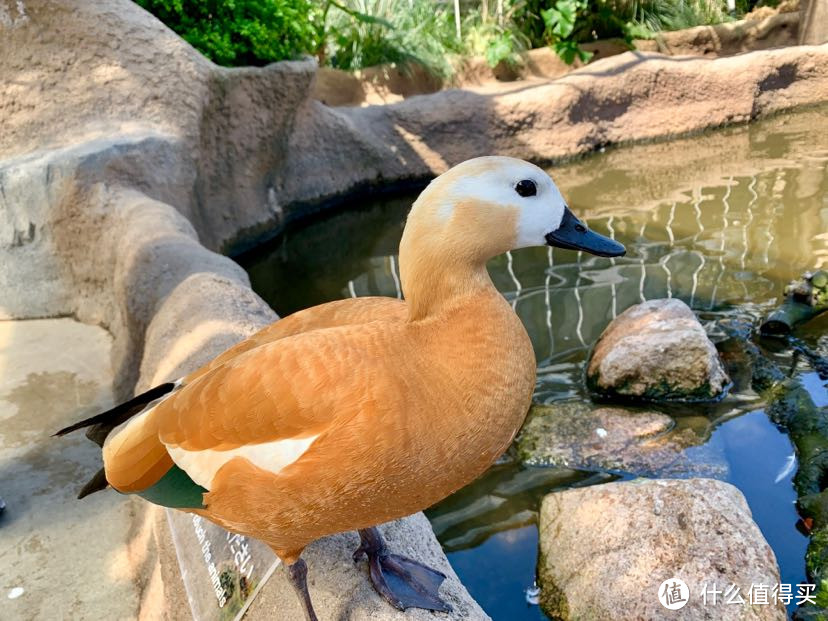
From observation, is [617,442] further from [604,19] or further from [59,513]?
[604,19]

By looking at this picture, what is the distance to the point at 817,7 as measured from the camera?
9898 mm

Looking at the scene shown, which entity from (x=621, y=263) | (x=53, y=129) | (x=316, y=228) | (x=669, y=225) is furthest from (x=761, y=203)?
(x=53, y=129)

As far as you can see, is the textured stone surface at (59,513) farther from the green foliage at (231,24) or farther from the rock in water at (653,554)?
the green foliage at (231,24)

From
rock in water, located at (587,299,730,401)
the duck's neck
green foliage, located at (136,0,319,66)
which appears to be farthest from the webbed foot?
green foliage, located at (136,0,319,66)

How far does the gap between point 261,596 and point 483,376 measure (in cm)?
85

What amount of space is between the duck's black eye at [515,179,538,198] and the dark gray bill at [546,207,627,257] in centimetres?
8

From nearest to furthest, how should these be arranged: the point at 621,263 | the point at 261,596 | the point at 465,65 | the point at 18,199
→ the point at 261,596 < the point at 18,199 < the point at 621,263 < the point at 465,65

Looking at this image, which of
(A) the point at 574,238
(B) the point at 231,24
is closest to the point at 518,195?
(A) the point at 574,238

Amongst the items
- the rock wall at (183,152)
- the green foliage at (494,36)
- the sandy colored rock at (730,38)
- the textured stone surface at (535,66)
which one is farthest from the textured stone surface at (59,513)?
the sandy colored rock at (730,38)

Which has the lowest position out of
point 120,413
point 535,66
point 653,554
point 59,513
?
point 535,66

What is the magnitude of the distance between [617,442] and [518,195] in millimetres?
2253

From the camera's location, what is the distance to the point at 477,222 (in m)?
1.26

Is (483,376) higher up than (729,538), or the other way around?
(483,376)

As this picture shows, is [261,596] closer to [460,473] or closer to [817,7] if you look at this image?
[460,473]
